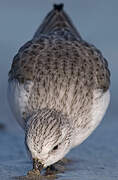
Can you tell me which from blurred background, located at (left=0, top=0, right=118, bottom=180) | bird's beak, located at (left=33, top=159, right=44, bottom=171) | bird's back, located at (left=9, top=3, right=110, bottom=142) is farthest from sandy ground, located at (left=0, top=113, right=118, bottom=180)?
bird's back, located at (left=9, top=3, right=110, bottom=142)

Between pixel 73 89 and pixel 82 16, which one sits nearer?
pixel 73 89

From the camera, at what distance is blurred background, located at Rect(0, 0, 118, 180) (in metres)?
7.40

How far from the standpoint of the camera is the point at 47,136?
5605mm

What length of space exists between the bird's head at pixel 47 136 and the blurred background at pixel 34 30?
0.57 meters

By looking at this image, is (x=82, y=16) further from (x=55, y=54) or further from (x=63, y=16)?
(x=55, y=54)

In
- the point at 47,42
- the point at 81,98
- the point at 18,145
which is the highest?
the point at 47,42

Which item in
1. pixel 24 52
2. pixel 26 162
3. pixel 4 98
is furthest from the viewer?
pixel 4 98

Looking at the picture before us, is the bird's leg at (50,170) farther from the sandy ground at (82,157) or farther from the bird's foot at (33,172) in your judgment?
the bird's foot at (33,172)

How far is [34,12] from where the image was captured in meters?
11.2

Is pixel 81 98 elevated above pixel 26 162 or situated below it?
above

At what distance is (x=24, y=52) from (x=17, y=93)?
0.60 meters

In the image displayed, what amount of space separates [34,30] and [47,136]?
4.93 meters

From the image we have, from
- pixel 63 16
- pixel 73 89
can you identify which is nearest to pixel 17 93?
pixel 73 89

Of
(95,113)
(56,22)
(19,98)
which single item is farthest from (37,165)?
(56,22)
